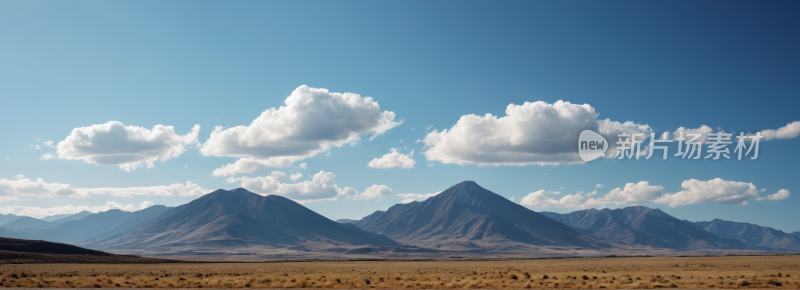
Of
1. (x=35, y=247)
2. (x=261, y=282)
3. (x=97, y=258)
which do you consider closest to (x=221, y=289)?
(x=261, y=282)

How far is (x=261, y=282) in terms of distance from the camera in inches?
1588

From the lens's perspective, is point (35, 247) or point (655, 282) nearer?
point (655, 282)

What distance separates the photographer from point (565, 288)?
35.3 metres

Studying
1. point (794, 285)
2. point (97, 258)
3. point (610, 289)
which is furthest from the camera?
point (97, 258)

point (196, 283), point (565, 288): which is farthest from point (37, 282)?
point (565, 288)

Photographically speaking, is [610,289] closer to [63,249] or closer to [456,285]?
[456,285]

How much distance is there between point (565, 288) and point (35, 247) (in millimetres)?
138915

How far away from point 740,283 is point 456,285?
2203cm

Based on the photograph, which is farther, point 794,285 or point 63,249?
point 63,249

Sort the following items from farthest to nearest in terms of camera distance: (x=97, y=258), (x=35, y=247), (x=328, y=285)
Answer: (x=35, y=247)
(x=97, y=258)
(x=328, y=285)

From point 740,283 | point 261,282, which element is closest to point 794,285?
point 740,283

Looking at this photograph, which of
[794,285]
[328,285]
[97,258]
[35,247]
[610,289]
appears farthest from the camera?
[35,247]

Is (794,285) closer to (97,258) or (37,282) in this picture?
(37,282)

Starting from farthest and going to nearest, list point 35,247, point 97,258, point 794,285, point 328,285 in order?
1. point 35,247
2. point 97,258
3. point 328,285
4. point 794,285
